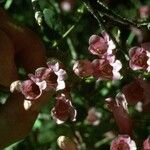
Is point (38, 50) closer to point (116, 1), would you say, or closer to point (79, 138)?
point (79, 138)

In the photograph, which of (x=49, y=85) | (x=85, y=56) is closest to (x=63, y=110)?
(x=49, y=85)

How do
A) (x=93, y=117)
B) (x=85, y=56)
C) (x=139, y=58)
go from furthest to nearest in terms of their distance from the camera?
(x=93, y=117), (x=85, y=56), (x=139, y=58)

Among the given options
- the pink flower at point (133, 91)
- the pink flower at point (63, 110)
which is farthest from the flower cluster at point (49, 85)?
the pink flower at point (133, 91)

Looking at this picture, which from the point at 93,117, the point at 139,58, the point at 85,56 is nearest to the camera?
the point at 139,58

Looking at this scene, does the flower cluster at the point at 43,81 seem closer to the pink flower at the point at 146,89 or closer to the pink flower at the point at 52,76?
the pink flower at the point at 52,76

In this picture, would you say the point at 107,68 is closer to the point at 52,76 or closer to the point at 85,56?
the point at 52,76

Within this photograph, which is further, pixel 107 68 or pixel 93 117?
pixel 93 117
